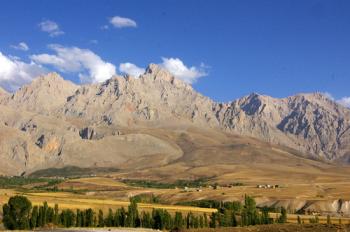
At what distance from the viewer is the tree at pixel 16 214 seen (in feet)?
348

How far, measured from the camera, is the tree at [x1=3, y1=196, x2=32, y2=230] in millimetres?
106000

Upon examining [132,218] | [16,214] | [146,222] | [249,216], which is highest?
[16,214]

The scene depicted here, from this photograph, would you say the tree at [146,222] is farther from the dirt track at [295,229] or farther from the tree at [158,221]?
the dirt track at [295,229]

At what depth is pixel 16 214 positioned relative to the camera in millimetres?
107875

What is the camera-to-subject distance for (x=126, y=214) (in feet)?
415

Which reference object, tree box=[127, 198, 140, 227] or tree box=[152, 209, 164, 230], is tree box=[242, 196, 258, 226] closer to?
tree box=[152, 209, 164, 230]

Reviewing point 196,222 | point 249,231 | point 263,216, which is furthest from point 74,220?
point 249,231

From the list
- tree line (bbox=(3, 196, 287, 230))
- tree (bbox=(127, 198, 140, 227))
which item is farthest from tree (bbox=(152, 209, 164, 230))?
tree (bbox=(127, 198, 140, 227))

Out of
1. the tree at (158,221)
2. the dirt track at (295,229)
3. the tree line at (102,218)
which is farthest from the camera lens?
the tree at (158,221)

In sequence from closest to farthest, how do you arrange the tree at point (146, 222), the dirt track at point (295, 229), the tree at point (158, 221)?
the dirt track at point (295, 229)
the tree at point (158, 221)
the tree at point (146, 222)

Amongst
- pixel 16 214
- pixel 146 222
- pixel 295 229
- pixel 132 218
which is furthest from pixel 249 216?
pixel 295 229

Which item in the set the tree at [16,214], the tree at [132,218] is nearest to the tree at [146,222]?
the tree at [132,218]

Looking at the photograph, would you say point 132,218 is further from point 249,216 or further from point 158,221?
point 249,216

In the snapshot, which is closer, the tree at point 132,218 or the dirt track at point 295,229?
the dirt track at point 295,229
